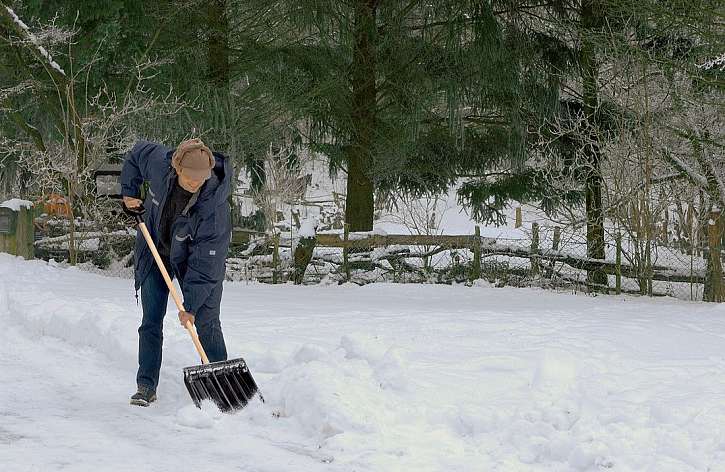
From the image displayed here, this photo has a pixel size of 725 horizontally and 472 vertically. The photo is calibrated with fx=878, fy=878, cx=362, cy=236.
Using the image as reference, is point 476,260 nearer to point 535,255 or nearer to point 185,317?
point 535,255

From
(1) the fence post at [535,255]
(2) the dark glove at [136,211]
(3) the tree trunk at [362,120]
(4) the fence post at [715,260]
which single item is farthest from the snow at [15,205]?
(4) the fence post at [715,260]

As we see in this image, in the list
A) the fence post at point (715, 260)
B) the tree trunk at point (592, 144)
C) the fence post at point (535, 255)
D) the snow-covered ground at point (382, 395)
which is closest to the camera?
the snow-covered ground at point (382, 395)

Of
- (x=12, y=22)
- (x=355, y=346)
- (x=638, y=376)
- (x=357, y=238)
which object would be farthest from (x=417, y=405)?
(x=12, y=22)

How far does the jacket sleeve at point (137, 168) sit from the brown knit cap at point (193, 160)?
19.1 inches

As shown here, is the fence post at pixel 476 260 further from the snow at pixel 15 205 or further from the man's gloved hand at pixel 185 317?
the man's gloved hand at pixel 185 317

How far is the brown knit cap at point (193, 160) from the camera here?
16.2 feet

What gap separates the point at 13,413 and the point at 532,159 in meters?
11.6

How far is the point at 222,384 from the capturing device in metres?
5.04

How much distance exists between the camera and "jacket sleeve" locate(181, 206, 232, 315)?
17.2ft

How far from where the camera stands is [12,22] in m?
12.2

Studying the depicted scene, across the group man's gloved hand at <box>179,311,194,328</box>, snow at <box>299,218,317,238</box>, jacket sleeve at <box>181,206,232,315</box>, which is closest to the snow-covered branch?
snow at <box>299,218,317,238</box>

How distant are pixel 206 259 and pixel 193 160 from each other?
2.13ft

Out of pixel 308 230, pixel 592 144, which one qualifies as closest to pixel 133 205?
pixel 308 230

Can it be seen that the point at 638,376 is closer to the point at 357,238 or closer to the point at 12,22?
the point at 357,238
